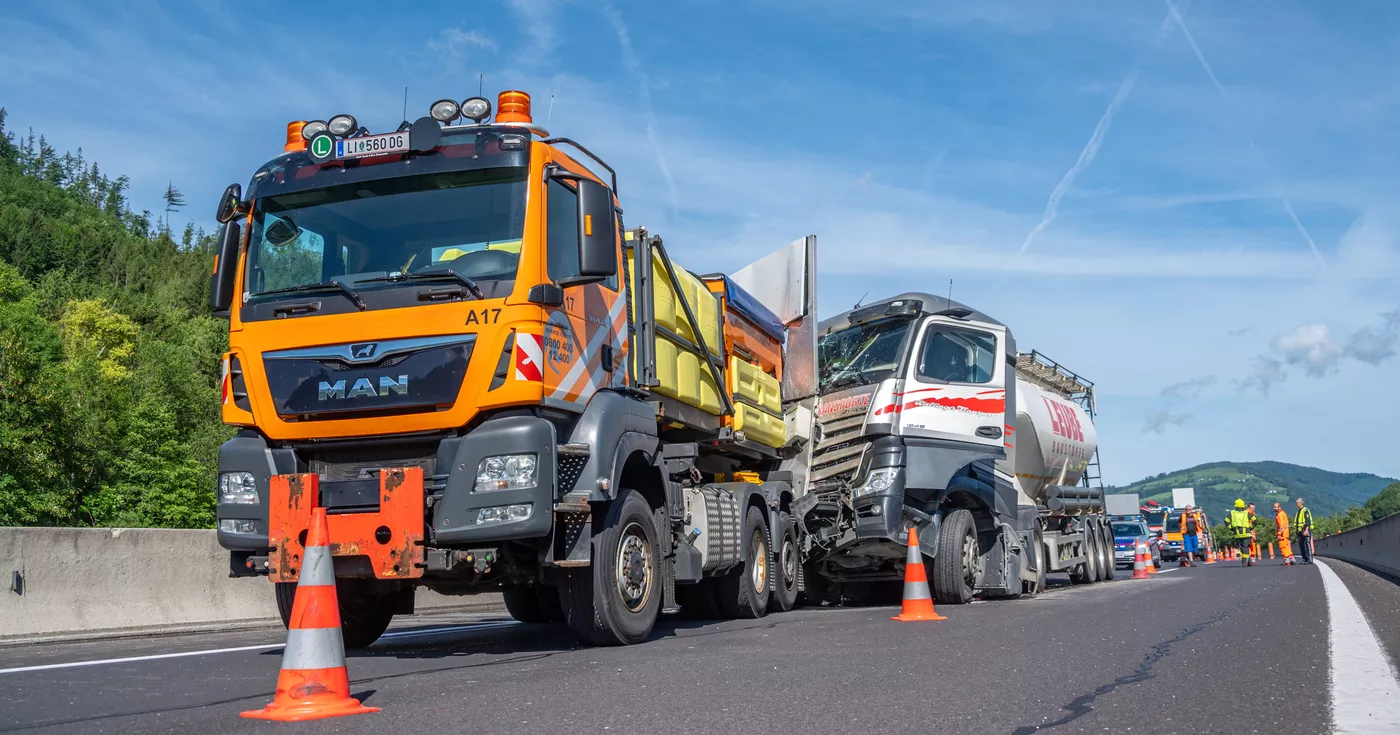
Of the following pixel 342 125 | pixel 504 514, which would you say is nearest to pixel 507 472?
pixel 504 514

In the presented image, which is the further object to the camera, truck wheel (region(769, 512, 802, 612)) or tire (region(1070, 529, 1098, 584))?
tire (region(1070, 529, 1098, 584))

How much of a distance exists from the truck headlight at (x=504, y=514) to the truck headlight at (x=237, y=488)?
4.69ft

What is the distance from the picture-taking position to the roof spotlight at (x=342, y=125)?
7.46m

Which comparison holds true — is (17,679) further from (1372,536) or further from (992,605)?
(1372,536)

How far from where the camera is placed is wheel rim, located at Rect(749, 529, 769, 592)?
34.7 ft

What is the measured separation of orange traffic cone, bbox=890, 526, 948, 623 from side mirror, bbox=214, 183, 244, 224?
19.2 feet

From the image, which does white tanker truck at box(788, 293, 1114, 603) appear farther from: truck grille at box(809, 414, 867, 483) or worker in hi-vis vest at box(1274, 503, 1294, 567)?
worker in hi-vis vest at box(1274, 503, 1294, 567)

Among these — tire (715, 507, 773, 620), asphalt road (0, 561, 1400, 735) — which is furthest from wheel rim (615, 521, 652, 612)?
tire (715, 507, 773, 620)

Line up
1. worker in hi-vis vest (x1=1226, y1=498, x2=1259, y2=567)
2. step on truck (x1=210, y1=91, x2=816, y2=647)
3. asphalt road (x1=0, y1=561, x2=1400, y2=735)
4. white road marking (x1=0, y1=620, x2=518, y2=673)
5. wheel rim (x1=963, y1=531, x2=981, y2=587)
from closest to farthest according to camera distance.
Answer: asphalt road (x1=0, y1=561, x2=1400, y2=735) → white road marking (x1=0, y1=620, x2=518, y2=673) → step on truck (x1=210, y1=91, x2=816, y2=647) → wheel rim (x1=963, y1=531, x2=981, y2=587) → worker in hi-vis vest (x1=1226, y1=498, x2=1259, y2=567)

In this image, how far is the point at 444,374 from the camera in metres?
6.63

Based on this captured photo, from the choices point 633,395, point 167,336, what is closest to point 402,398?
point 633,395

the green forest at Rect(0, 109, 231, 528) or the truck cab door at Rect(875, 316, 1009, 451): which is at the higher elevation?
the green forest at Rect(0, 109, 231, 528)

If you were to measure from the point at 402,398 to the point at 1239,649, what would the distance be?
493 cm

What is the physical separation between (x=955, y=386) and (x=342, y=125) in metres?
7.38
